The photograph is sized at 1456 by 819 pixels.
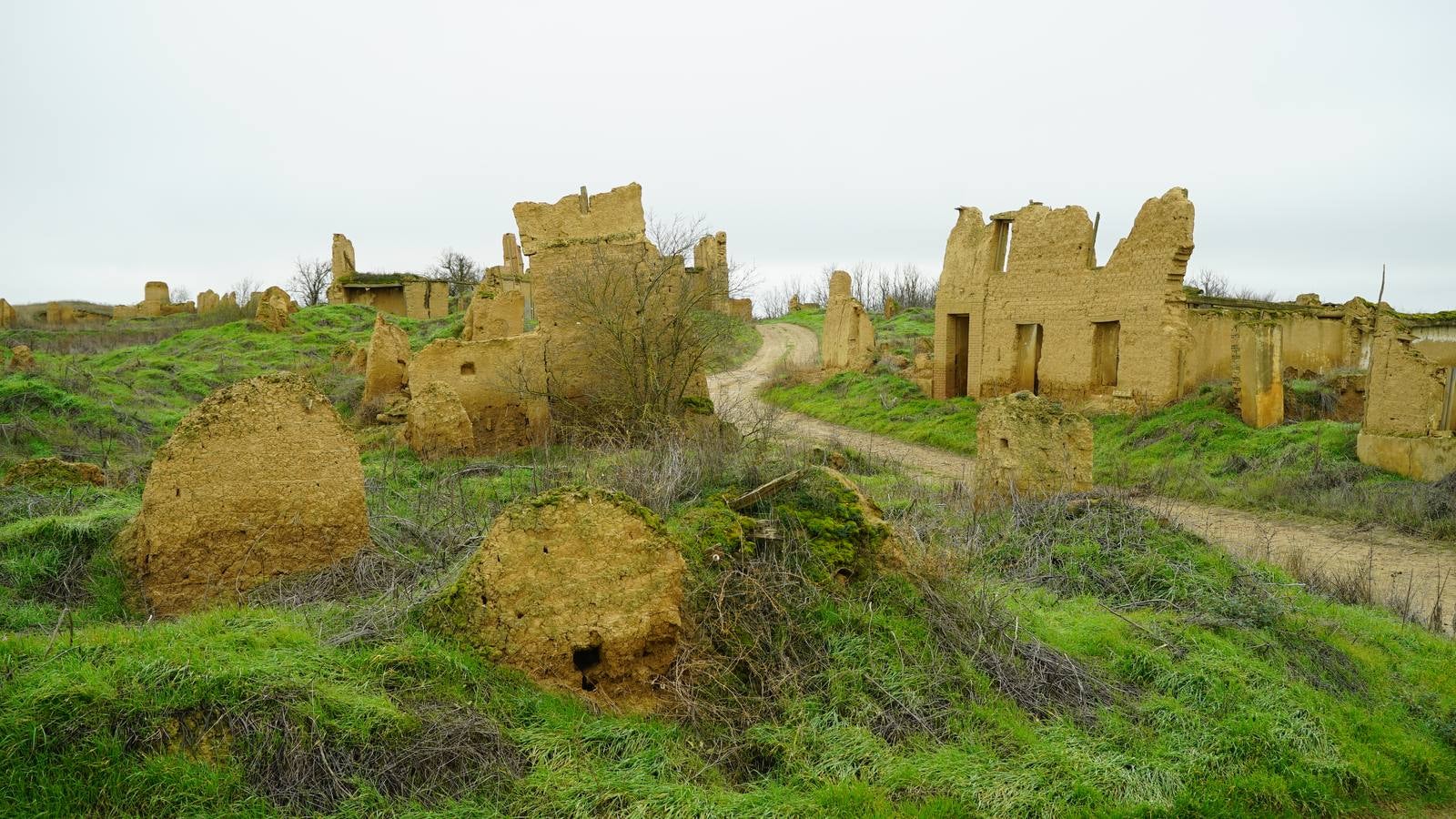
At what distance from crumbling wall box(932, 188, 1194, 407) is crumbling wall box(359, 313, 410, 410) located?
36.6ft

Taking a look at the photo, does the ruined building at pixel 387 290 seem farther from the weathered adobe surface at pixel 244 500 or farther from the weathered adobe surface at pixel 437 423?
the weathered adobe surface at pixel 244 500

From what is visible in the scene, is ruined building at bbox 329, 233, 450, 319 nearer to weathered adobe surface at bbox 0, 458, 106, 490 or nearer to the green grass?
the green grass

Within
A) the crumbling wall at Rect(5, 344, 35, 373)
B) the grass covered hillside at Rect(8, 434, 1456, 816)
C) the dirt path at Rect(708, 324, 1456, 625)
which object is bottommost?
the dirt path at Rect(708, 324, 1456, 625)

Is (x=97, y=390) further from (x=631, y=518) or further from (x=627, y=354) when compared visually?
(x=631, y=518)

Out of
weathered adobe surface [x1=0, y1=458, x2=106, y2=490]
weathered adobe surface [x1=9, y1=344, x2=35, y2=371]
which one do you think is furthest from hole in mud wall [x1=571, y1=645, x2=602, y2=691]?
weathered adobe surface [x1=9, y1=344, x2=35, y2=371]

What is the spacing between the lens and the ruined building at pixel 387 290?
107 ft

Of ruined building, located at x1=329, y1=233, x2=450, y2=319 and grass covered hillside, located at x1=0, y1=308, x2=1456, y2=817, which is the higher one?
ruined building, located at x1=329, y1=233, x2=450, y2=319

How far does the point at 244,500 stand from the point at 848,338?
20.0 metres

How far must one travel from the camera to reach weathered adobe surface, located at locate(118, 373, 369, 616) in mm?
5891

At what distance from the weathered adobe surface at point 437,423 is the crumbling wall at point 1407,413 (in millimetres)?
12217

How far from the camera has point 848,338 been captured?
81.7 feet

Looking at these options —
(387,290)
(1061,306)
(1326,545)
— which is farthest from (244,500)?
(387,290)

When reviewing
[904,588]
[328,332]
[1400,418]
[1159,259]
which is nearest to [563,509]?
[904,588]

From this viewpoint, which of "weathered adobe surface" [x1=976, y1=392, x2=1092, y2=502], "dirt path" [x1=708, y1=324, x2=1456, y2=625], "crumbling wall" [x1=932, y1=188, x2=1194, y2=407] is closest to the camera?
"dirt path" [x1=708, y1=324, x2=1456, y2=625]
